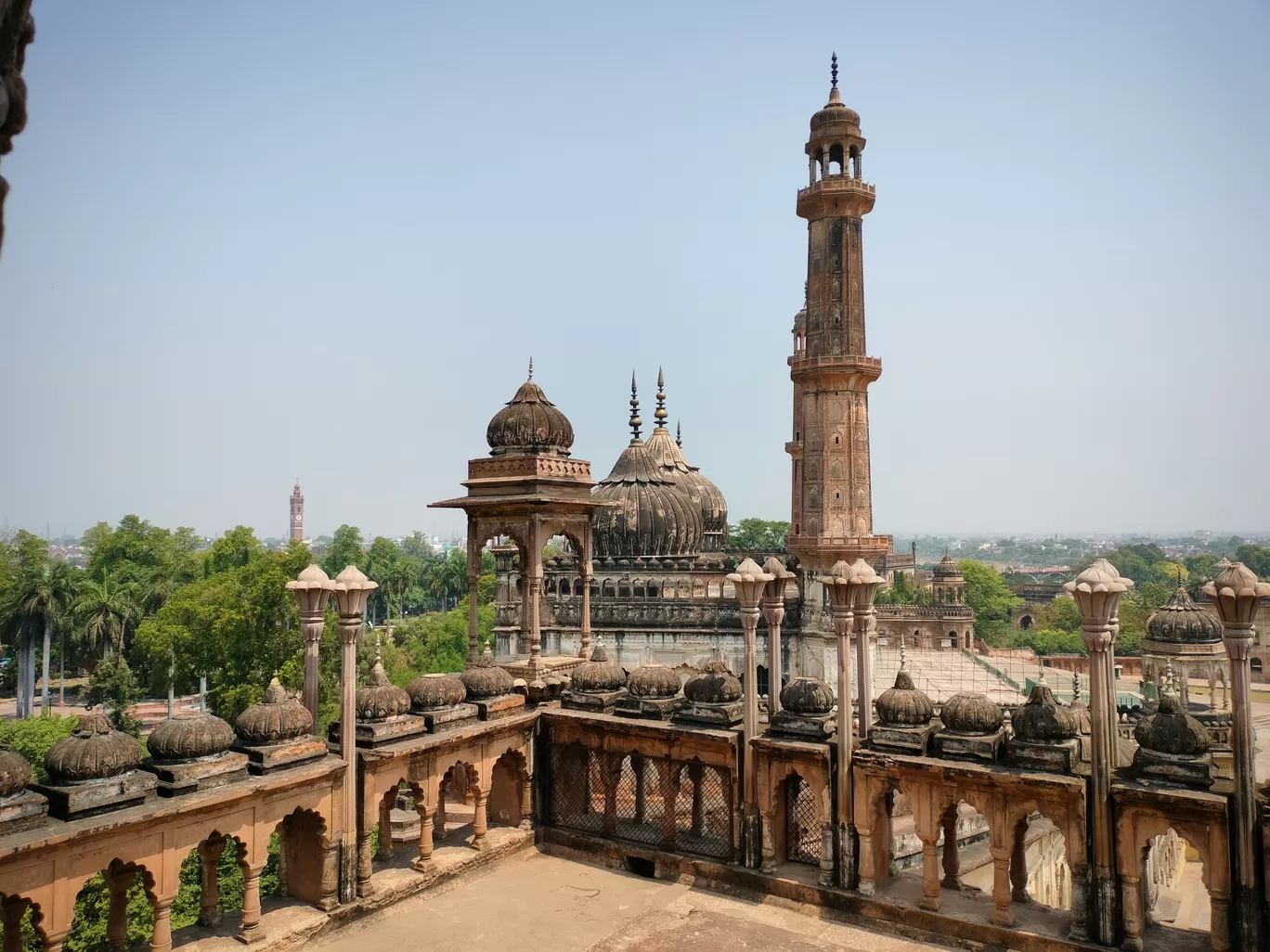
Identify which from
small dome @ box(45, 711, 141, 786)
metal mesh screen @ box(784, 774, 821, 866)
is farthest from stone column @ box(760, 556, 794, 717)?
small dome @ box(45, 711, 141, 786)

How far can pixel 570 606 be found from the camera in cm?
3178

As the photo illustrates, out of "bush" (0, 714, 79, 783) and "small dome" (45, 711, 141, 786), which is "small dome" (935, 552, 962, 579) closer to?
"bush" (0, 714, 79, 783)

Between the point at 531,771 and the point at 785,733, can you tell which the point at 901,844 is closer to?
the point at 785,733

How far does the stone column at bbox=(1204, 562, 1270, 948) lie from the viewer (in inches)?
313

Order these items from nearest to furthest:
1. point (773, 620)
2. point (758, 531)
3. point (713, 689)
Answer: point (773, 620), point (713, 689), point (758, 531)

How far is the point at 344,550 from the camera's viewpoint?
76.8 meters

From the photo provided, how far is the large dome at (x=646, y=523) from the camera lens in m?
33.3

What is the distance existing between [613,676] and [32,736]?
19.3m

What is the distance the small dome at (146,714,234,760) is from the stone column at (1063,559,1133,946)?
8.15 metres

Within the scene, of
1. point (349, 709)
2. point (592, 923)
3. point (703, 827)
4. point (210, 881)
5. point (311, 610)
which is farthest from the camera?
point (703, 827)

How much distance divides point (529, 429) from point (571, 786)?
5.43m

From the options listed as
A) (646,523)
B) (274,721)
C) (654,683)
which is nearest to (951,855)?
(654,683)

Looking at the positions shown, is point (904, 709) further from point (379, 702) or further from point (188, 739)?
point (188, 739)

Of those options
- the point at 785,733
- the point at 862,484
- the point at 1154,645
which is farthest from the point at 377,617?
the point at 785,733
